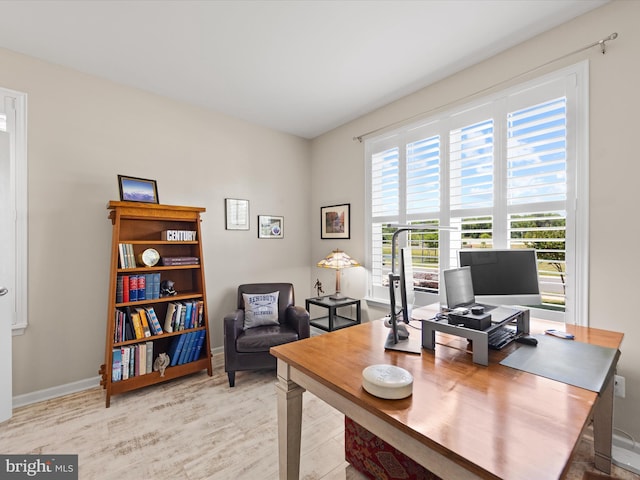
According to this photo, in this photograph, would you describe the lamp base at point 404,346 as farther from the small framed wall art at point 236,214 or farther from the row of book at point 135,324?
the small framed wall art at point 236,214

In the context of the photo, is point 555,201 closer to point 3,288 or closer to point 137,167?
point 137,167

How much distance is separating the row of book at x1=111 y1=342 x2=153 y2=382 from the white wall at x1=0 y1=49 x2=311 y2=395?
0.47m

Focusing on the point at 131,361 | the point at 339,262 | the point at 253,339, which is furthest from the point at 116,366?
the point at 339,262

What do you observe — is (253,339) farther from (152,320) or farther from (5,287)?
(5,287)

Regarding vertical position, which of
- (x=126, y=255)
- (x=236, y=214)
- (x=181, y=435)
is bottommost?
(x=181, y=435)

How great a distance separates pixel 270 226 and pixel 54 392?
8.49ft

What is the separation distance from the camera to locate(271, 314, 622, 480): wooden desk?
731 mm

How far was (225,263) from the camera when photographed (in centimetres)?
346

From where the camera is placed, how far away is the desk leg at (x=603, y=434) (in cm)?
154

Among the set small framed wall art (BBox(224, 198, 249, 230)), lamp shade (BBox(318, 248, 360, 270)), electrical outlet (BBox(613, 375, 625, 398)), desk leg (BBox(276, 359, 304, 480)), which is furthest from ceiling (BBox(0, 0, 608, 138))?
electrical outlet (BBox(613, 375, 625, 398))

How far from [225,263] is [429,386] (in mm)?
2865

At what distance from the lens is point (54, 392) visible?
246 cm

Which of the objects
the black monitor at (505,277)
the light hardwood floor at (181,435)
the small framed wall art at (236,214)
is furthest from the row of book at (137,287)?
the black monitor at (505,277)

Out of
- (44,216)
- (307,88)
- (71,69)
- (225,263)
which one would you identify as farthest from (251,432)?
(71,69)
